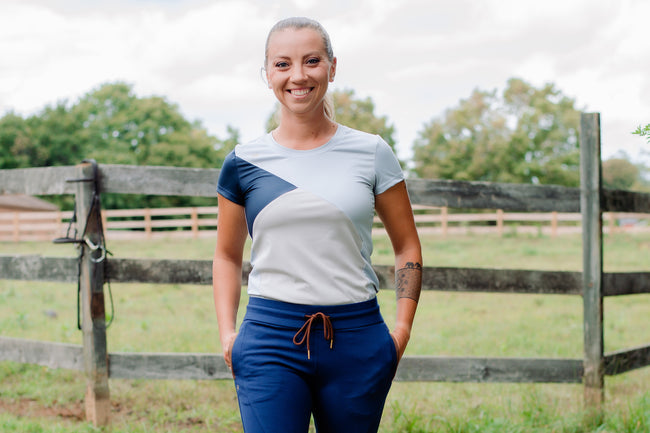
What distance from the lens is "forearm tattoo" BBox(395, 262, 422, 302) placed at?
1984 millimetres

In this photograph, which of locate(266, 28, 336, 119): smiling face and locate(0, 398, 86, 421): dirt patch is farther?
locate(0, 398, 86, 421): dirt patch

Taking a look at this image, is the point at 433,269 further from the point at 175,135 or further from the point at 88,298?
the point at 175,135

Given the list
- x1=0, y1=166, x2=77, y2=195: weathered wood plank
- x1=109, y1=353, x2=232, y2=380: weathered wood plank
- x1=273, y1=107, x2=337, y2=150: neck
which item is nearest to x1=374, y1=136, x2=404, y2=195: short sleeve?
x1=273, y1=107, x2=337, y2=150: neck

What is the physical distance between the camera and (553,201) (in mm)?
Answer: 4066

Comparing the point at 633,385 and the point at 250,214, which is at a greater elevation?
the point at 250,214

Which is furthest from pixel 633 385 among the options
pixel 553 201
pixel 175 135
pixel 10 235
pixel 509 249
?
pixel 175 135

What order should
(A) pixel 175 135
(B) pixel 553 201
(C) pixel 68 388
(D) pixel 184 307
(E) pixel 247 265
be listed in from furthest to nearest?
(A) pixel 175 135 < (D) pixel 184 307 < (C) pixel 68 388 < (B) pixel 553 201 < (E) pixel 247 265

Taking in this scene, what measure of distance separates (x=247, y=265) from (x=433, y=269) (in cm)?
112

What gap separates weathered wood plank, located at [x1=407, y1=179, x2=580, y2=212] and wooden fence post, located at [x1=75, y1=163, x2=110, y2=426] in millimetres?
1952

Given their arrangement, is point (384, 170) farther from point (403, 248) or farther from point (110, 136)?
point (110, 136)

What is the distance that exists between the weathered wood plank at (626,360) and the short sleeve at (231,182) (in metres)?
3.09

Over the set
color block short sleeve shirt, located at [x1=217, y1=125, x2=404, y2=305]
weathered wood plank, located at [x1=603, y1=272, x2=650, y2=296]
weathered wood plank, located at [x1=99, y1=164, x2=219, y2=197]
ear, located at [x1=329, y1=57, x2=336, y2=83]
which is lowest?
weathered wood plank, located at [x1=603, y1=272, x2=650, y2=296]

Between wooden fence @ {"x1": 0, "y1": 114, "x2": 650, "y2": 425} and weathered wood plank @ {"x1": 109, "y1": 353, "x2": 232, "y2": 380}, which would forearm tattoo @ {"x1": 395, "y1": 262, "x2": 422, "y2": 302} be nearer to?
wooden fence @ {"x1": 0, "y1": 114, "x2": 650, "y2": 425}

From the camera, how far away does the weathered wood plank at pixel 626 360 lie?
4.02 m
